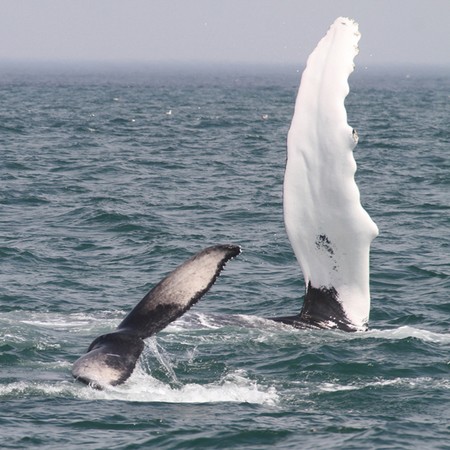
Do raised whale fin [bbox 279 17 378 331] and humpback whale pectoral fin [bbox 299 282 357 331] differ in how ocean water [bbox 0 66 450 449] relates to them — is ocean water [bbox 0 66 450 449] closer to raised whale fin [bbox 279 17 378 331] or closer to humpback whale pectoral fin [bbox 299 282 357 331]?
humpback whale pectoral fin [bbox 299 282 357 331]

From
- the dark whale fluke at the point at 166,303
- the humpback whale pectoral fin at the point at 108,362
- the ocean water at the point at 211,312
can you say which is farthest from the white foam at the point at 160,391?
the humpback whale pectoral fin at the point at 108,362

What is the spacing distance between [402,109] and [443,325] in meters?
57.4

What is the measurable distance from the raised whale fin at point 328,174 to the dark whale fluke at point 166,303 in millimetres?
1354

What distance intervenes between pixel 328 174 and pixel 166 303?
6.66 ft

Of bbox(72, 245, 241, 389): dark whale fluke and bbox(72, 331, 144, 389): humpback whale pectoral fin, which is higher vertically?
bbox(72, 245, 241, 389): dark whale fluke

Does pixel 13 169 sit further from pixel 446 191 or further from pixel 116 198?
pixel 446 191

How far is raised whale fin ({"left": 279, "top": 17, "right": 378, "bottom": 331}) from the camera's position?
10.8m

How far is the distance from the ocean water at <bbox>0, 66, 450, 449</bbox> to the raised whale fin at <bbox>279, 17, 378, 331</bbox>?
4.27 ft

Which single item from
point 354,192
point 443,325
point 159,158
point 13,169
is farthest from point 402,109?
point 354,192

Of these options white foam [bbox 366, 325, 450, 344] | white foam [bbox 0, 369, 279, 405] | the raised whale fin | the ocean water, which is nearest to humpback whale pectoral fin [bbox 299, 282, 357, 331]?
the ocean water

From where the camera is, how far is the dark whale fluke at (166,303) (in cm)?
977

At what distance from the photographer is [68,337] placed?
13.6 m

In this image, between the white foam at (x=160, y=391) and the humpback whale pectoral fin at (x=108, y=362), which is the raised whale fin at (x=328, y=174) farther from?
the humpback whale pectoral fin at (x=108, y=362)

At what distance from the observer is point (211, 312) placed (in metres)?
15.8
